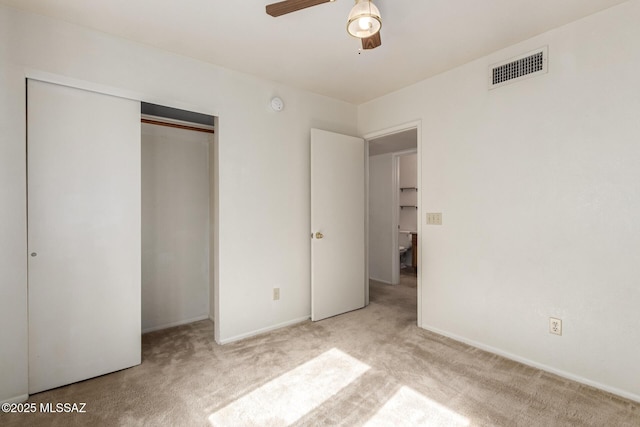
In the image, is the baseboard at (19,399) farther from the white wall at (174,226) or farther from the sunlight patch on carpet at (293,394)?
the sunlight patch on carpet at (293,394)

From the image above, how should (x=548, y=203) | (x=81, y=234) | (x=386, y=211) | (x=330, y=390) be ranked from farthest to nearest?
(x=386, y=211) < (x=548, y=203) < (x=81, y=234) < (x=330, y=390)

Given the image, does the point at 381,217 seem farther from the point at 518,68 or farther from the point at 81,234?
the point at 81,234

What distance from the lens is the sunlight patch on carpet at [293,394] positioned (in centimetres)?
172

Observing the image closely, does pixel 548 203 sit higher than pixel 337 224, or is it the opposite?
pixel 548 203

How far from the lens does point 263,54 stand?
2482mm

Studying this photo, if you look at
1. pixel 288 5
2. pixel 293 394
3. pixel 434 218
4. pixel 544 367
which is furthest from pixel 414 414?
pixel 288 5

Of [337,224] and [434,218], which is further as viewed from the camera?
[337,224]

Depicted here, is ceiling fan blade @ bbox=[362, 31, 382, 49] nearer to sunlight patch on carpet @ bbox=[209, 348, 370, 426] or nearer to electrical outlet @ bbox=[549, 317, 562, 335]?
sunlight patch on carpet @ bbox=[209, 348, 370, 426]

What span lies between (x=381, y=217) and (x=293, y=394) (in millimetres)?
3622

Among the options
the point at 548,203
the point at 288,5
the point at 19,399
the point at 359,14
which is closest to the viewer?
the point at 359,14

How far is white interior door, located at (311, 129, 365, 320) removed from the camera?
3.22 meters

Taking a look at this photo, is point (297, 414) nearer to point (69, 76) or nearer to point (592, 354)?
point (592, 354)

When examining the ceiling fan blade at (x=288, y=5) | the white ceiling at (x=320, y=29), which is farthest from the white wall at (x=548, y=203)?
the ceiling fan blade at (x=288, y=5)

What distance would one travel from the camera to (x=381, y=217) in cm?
516
